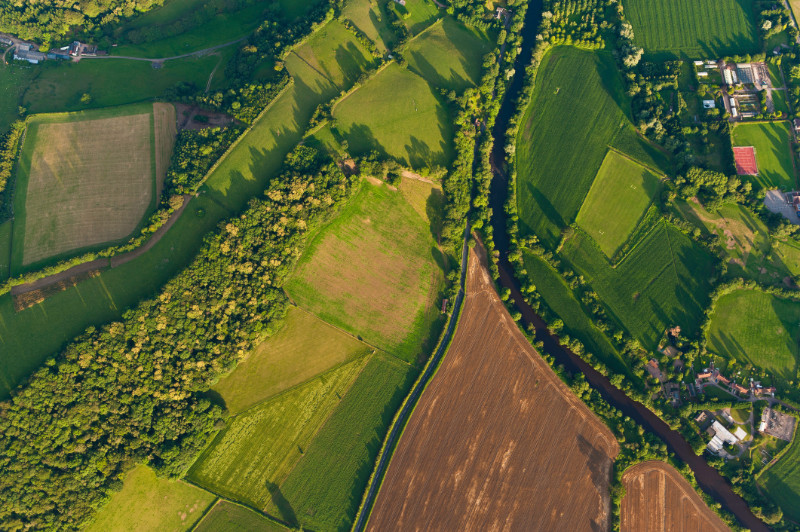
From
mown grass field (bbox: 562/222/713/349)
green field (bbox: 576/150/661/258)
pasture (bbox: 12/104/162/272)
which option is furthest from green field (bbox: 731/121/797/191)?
pasture (bbox: 12/104/162/272)

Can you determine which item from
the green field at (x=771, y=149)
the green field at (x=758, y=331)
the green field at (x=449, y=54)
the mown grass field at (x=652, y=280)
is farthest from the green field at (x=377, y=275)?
the green field at (x=771, y=149)

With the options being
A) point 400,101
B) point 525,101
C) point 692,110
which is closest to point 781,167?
point 692,110

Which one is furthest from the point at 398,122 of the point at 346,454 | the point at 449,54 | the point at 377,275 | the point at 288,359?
the point at 346,454

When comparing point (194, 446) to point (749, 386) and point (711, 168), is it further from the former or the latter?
point (711, 168)

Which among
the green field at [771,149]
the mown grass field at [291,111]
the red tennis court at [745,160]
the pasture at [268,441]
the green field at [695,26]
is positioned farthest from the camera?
the green field at [695,26]

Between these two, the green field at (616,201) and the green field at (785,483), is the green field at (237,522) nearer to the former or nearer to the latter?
the green field at (616,201)

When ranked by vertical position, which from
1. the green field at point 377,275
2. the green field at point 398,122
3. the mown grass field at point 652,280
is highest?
the green field at point 398,122

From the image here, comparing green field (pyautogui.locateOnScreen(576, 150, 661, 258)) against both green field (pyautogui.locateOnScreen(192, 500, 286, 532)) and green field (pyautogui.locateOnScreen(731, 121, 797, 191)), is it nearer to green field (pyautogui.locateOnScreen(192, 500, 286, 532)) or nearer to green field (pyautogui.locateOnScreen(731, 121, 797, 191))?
green field (pyautogui.locateOnScreen(731, 121, 797, 191))

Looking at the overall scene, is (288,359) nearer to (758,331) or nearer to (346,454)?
(346,454)
